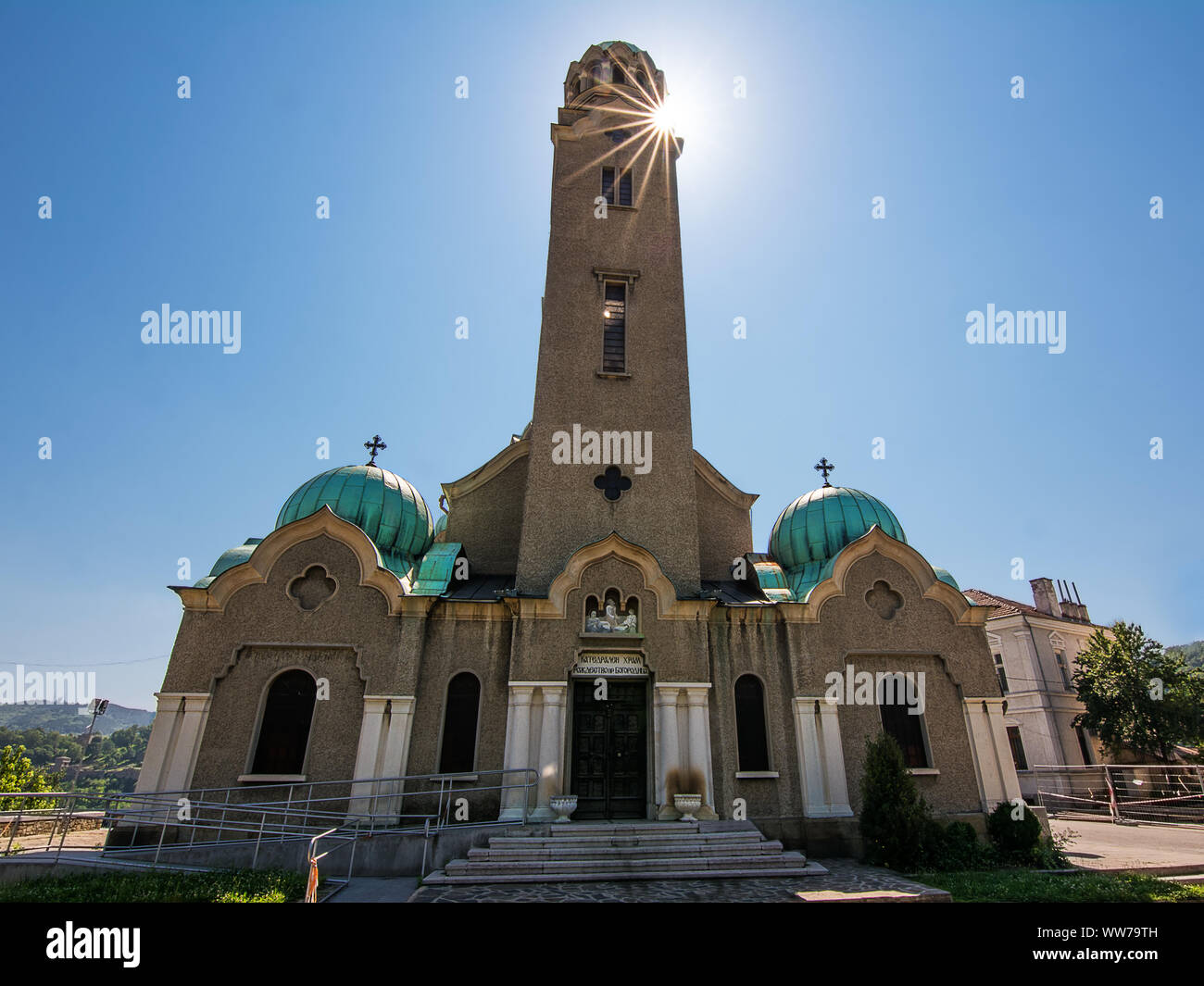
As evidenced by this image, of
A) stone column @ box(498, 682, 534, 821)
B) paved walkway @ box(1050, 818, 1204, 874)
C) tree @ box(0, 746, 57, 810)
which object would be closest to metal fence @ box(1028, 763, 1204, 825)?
paved walkway @ box(1050, 818, 1204, 874)

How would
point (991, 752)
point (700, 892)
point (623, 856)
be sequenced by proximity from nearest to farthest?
point (700, 892)
point (623, 856)
point (991, 752)

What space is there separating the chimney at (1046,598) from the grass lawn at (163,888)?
43.7 meters

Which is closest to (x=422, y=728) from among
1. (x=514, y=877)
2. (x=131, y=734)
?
(x=514, y=877)

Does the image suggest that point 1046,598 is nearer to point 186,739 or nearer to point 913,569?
point 913,569

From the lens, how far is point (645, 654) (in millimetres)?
14070

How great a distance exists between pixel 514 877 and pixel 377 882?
2.52 metres

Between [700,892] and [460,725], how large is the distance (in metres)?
6.53

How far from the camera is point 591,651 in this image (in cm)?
1416

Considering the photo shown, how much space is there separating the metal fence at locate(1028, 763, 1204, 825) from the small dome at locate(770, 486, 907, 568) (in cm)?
1121

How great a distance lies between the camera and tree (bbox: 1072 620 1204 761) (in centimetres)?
3017

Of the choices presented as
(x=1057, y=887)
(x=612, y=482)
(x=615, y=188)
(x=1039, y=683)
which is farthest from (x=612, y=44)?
(x=1039, y=683)

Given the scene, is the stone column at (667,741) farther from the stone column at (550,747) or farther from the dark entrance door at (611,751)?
the stone column at (550,747)

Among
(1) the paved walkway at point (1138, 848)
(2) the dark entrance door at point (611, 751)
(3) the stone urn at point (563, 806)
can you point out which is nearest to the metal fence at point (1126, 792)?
(1) the paved walkway at point (1138, 848)

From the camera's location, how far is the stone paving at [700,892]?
29.0 ft
